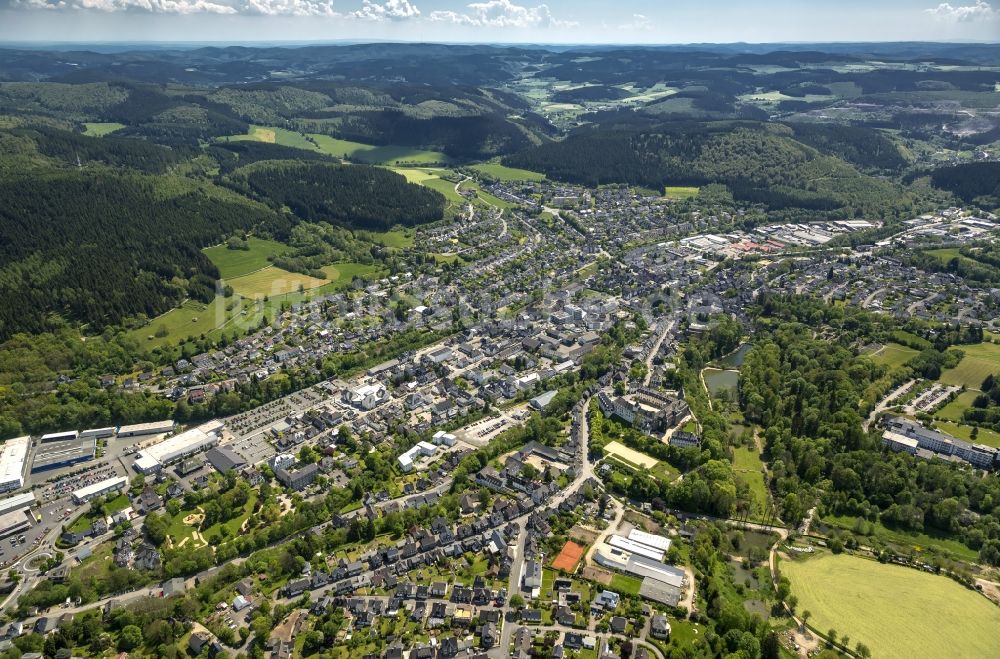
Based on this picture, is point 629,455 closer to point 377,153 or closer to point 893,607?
point 893,607

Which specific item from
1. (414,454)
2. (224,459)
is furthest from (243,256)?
(414,454)

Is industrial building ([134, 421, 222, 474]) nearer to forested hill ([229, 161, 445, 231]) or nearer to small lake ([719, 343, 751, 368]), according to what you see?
small lake ([719, 343, 751, 368])

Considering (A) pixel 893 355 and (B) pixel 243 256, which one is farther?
(B) pixel 243 256

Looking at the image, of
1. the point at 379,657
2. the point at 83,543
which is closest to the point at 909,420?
the point at 379,657

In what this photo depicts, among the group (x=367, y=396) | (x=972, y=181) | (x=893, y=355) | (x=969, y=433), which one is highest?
(x=972, y=181)

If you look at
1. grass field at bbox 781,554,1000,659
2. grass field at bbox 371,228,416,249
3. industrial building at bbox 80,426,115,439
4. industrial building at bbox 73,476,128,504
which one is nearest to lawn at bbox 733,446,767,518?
grass field at bbox 781,554,1000,659

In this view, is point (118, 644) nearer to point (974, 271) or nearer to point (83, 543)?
point (83, 543)

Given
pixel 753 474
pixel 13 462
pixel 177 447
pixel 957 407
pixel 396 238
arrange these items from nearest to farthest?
pixel 753 474, pixel 13 462, pixel 177 447, pixel 957 407, pixel 396 238
